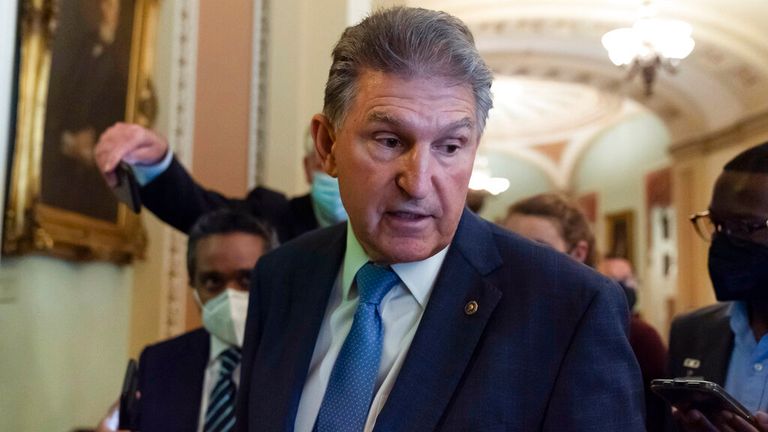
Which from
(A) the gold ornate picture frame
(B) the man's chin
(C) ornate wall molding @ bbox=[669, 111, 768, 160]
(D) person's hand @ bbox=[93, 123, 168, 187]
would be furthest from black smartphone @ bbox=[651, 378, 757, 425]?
(C) ornate wall molding @ bbox=[669, 111, 768, 160]

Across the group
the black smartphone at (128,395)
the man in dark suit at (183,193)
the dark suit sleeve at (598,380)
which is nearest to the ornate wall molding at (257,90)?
the man in dark suit at (183,193)

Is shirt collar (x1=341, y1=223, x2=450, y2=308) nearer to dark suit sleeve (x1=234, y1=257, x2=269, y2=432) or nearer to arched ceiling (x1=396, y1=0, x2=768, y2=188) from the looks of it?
dark suit sleeve (x1=234, y1=257, x2=269, y2=432)

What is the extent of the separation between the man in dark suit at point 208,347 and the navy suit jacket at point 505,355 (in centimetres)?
94

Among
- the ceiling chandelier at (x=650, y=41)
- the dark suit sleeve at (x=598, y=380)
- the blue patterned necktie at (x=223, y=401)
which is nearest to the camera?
the dark suit sleeve at (x=598, y=380)

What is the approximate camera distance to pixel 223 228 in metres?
2.93

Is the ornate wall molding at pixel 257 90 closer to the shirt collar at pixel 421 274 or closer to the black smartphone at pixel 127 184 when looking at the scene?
the black smartphone at pixel 127 184

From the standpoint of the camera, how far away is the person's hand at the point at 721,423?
1.84 metres

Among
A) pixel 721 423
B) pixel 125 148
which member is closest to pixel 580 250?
pixel 721 423

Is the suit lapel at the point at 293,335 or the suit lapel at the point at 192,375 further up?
the suit lapel at the point at 293,335

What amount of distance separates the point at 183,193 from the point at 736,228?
72.4 inches

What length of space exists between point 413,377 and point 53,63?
2139 millimetres

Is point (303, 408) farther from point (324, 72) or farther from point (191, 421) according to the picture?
point (324, 72)

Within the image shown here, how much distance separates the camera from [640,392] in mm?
1479

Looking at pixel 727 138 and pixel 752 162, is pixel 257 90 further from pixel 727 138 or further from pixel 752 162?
pixel 727 138
